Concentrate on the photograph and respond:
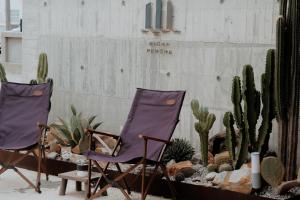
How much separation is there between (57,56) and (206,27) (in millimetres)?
2507

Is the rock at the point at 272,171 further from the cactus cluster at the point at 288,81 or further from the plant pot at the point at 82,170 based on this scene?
the plant pot at the point at 82,170

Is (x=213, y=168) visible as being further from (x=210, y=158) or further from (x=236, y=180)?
(x=236, y=180)

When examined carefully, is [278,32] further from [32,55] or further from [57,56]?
[32,55]

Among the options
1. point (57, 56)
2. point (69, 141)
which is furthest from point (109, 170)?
point (57, 56)

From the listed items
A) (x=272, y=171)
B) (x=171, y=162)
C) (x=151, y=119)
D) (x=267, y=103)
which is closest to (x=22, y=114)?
(x=151, y=119)

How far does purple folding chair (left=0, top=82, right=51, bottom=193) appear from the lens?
5.60 metres

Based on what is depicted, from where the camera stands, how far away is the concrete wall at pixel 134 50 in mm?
5828

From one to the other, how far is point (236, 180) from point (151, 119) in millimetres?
949

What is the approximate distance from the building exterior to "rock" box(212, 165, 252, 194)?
1.00 meters

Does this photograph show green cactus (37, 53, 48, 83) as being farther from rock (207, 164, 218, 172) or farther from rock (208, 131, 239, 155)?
rock (207, 164, 218, 172)

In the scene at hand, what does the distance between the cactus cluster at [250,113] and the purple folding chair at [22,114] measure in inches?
71.4

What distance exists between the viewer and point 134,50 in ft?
22.4

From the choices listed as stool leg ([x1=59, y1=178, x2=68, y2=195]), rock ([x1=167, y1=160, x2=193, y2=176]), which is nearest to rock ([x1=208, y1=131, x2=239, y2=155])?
rock ([x1=167, y1=160, x2=193, y2=176])

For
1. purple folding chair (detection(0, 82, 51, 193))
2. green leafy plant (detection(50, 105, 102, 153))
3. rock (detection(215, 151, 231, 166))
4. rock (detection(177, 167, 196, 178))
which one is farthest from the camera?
green leafy plant (detection(50, 105, 102, 153))
